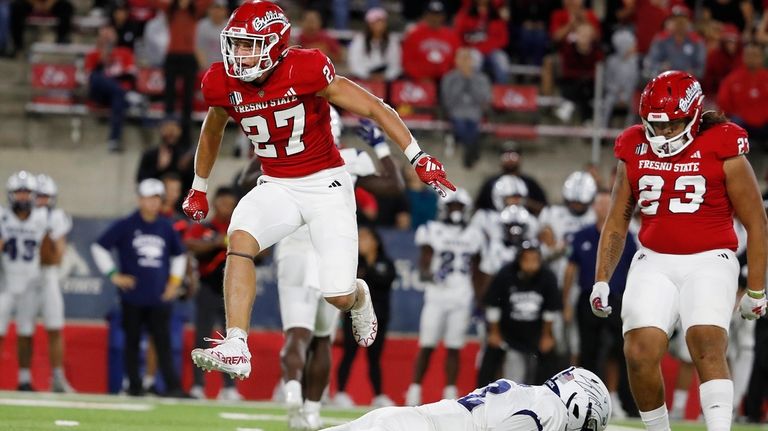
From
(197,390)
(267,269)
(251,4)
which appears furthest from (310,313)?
(267,269)

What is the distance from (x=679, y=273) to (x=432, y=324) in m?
5.87

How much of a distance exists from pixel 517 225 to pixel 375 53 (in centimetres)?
436

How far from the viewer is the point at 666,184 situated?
6.94m

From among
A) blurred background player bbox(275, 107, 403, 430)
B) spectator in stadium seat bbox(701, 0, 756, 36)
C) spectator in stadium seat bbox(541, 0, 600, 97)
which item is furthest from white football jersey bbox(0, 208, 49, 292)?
spectator in stadium seat bbox(701, 0, 756, 36)

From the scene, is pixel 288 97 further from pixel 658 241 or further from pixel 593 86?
pixel 593 86

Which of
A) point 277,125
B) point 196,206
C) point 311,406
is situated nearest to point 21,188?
point 311,406

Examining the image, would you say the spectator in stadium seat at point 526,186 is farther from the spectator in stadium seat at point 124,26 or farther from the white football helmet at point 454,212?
the spectator in stadium seat at point 124,26

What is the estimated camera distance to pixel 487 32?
55.5 feet

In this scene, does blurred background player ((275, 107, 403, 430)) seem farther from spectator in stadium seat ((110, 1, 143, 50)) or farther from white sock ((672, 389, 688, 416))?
spectator in stadium seat ((110, 1, 143, 50))

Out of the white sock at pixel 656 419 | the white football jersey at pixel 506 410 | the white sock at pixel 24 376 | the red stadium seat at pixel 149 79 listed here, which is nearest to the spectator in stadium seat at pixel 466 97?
the red stadium seat at pixel 149 79

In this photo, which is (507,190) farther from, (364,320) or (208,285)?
(364,320)

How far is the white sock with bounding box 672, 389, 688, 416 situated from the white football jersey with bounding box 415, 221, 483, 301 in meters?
2.13

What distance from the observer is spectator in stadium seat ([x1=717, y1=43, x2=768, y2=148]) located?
613 inches

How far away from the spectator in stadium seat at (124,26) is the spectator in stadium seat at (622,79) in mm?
5668
